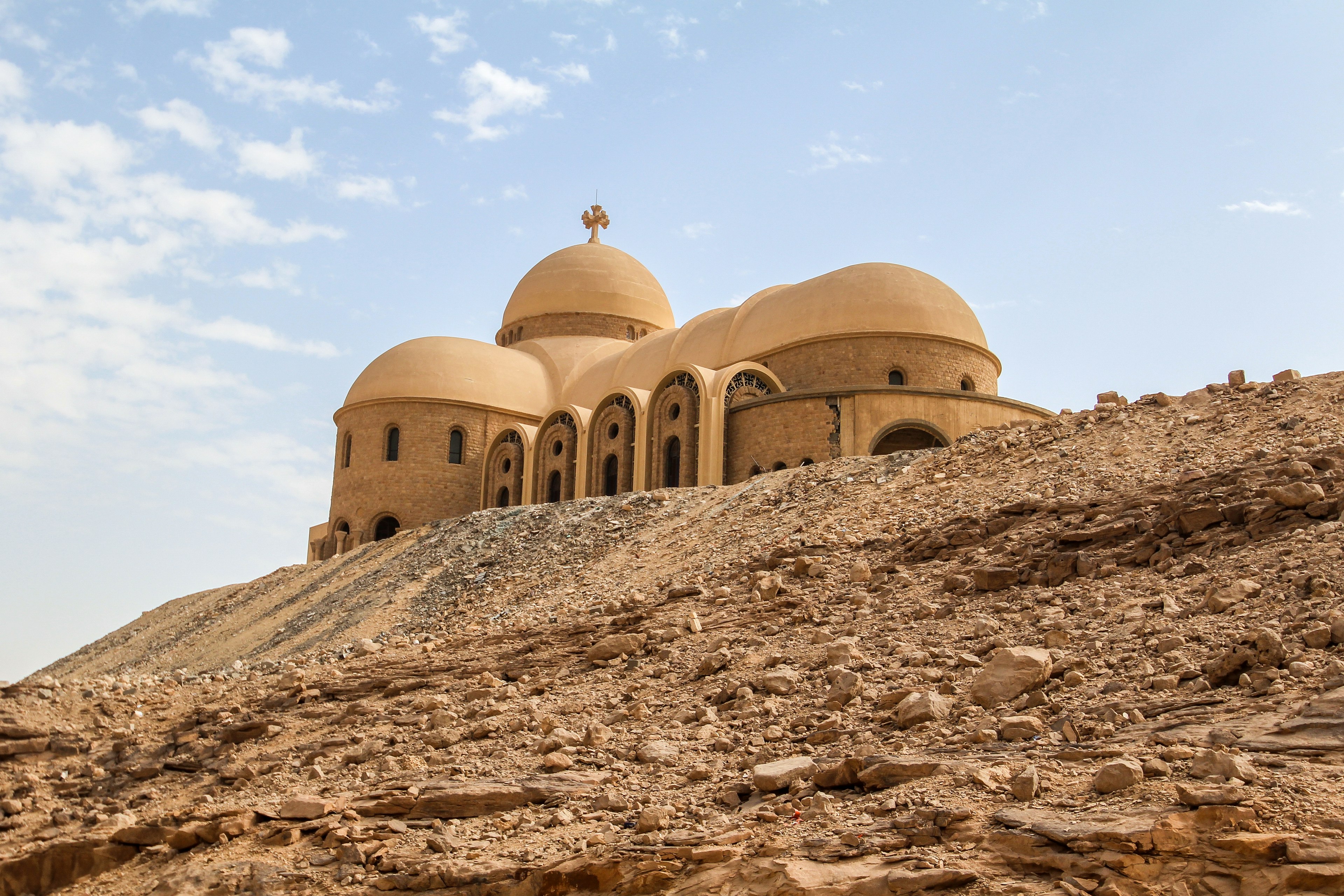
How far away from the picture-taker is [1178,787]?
536 cm

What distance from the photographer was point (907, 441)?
69.4 ft

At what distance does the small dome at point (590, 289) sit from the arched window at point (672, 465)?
10279mm

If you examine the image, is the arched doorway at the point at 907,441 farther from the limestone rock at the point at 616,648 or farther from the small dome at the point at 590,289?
the small dome at the point at 590,289

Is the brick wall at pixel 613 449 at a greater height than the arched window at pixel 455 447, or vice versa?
the arched window at pixel 455 447

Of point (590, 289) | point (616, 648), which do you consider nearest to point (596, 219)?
point (590, 289)

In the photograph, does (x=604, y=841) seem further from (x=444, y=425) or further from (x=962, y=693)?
(x=444, y=425)

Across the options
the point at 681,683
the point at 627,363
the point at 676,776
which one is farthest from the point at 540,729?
the point at 627,363

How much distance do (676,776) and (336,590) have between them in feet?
40.6

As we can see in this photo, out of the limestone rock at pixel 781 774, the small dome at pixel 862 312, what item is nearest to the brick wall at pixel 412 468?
the small dome at pixel 862 312

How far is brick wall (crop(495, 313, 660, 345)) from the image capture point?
3238 centimetres

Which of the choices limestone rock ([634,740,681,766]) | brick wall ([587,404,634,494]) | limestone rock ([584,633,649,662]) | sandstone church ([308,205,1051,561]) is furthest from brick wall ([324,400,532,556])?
limestone rock ([634,740,681,766])

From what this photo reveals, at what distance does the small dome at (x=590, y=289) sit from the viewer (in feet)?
106

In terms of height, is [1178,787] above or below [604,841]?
above

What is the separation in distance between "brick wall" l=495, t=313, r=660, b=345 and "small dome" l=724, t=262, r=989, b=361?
897cm
